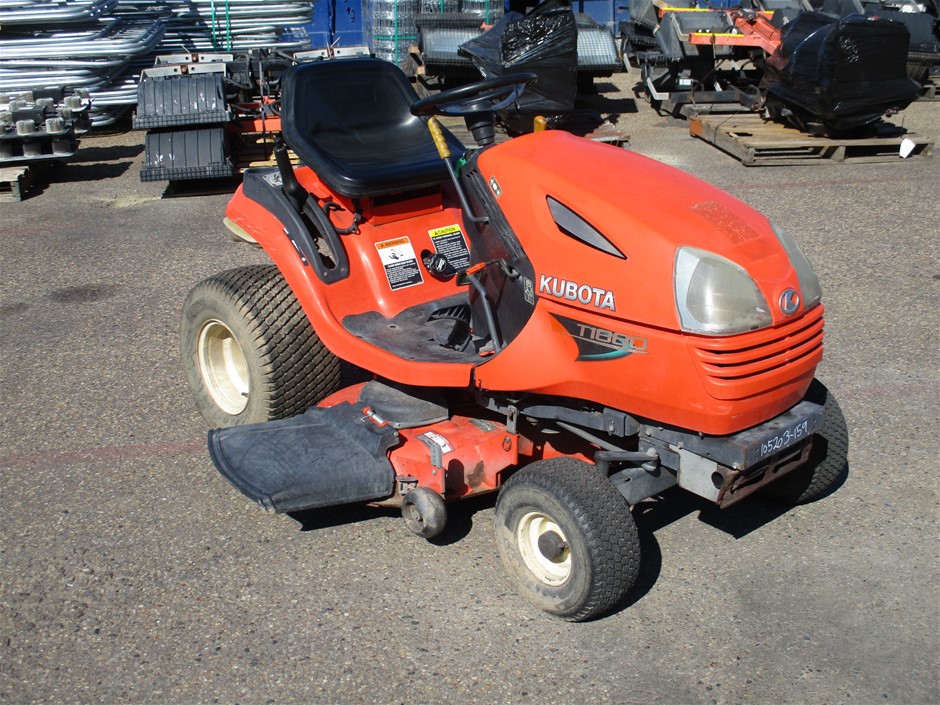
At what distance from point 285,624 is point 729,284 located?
1.71 meters

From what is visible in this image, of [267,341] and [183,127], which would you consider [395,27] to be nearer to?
[183,127]

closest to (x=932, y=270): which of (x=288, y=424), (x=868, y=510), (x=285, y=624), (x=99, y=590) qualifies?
(x=868, y=510)

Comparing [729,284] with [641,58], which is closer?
[729,284]

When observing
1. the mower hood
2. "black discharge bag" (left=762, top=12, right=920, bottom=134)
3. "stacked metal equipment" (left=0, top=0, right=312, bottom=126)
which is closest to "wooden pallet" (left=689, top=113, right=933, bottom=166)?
"black discharge bag" (left=762, top=12, right=920, bottom=134)

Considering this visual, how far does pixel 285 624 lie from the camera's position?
306 centimetres

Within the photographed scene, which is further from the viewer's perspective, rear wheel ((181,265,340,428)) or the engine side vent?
rear wheel ((181,265,340,428))

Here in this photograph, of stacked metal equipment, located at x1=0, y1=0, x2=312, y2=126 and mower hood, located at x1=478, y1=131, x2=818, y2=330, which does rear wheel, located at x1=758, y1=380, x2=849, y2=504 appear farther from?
stacked metal equipment, located at x1=0, y1=0, x2=312, y2=126

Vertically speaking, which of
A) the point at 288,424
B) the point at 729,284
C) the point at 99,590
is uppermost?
the point at 729,284

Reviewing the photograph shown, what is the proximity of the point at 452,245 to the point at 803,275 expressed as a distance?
63.4 inches

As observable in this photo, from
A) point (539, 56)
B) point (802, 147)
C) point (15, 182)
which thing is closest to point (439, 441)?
point (15, 182)

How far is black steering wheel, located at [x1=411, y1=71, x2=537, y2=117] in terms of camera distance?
10.7 feet

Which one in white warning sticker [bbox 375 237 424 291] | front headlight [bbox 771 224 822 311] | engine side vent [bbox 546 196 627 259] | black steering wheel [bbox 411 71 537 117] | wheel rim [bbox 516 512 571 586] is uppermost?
black steering wheel [bbox 411 71 537 117]

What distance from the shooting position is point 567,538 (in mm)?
2928

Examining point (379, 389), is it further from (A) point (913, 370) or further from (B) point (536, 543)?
(A) point (913, 370)
